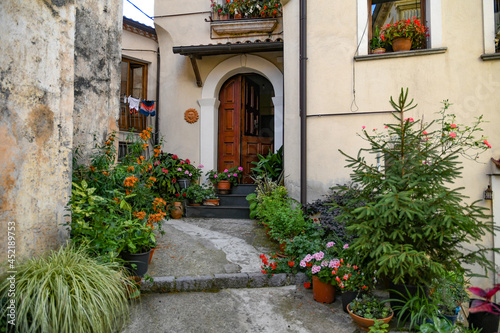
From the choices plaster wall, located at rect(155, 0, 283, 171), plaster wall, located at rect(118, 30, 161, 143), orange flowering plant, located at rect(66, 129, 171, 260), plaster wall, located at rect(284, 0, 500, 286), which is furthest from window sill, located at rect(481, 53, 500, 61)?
plaster wall, located at rect(118, 30, 161, 143)

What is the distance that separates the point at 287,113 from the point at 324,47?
1.26m

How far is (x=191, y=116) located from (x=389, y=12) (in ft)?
15.0

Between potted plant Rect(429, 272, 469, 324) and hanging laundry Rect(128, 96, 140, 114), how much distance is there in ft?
22.8

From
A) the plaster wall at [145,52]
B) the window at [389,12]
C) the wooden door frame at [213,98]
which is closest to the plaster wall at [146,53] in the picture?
the plaster wall at [145,52]

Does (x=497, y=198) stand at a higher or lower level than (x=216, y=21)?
lower

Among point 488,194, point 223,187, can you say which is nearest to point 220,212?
point 223,187

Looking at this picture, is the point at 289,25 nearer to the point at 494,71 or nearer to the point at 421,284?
the point at 494,71

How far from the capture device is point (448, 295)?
2840 mm

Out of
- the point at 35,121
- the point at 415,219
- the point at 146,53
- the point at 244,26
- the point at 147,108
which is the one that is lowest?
the point at 415,219

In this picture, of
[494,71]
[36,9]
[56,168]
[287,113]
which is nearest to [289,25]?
[287,113]

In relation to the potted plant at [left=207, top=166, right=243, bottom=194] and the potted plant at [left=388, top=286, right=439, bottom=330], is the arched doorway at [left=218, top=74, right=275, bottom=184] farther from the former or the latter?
the potted plant at [left=388, top=286, right=439, bottom=330]

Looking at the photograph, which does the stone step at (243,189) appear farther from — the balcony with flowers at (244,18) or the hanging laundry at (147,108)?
the balcony with flowers at (244,18)

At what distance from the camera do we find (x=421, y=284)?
2807mm

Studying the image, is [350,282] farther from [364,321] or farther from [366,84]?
[366,84]
